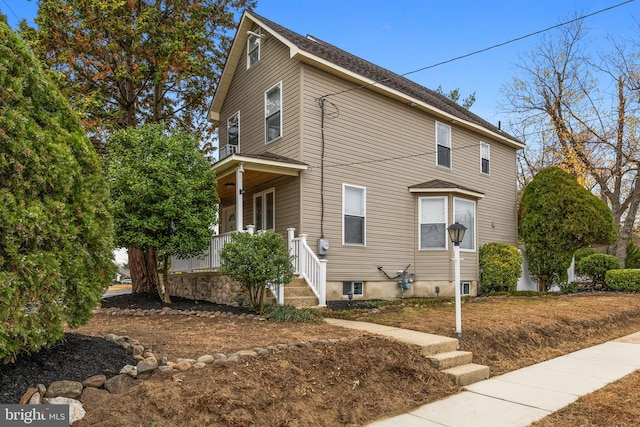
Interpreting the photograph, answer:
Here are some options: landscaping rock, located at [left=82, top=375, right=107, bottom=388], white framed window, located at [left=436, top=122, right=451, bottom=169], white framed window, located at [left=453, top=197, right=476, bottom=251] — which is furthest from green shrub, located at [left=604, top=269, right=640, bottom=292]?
landscaping rock, located at [left=82, top=375, right=107, bottom=388]

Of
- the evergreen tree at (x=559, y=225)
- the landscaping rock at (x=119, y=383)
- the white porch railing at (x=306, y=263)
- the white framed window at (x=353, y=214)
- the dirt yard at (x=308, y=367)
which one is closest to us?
the dirt yard at (x=308, y=367)

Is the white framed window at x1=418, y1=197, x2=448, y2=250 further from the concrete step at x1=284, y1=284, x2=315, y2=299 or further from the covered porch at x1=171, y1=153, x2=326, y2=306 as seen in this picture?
the concrete step at x1=284, y1=284, x2=315, y2=299

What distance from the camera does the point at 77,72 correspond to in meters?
12.4

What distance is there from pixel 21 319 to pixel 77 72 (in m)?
11.2

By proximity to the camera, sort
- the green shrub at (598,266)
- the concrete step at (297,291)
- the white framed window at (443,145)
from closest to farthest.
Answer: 1. the concrete step at (297,291)
2. the white framed window at (443,145)
3. the green shrub at (598,266)

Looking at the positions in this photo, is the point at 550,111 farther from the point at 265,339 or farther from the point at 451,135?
the point at 265,339

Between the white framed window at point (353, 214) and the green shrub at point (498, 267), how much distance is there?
471 centimetres

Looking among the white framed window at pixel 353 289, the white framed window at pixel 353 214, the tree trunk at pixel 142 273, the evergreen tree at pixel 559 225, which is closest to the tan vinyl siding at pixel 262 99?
the white framed window at pixel 353 214

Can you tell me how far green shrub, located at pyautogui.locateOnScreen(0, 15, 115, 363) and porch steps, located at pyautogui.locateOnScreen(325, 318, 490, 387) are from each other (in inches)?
150

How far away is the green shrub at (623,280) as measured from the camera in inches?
588

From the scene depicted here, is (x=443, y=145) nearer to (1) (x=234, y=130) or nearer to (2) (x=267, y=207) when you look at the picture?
(2) (x=267, y=207)

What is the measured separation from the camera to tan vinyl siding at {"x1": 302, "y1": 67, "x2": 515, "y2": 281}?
419 inches

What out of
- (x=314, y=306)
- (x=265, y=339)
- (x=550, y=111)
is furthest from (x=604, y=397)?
(x=550, y=111)

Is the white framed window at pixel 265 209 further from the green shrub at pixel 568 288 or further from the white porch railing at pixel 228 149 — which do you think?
the green shrub at pixel 568 288
